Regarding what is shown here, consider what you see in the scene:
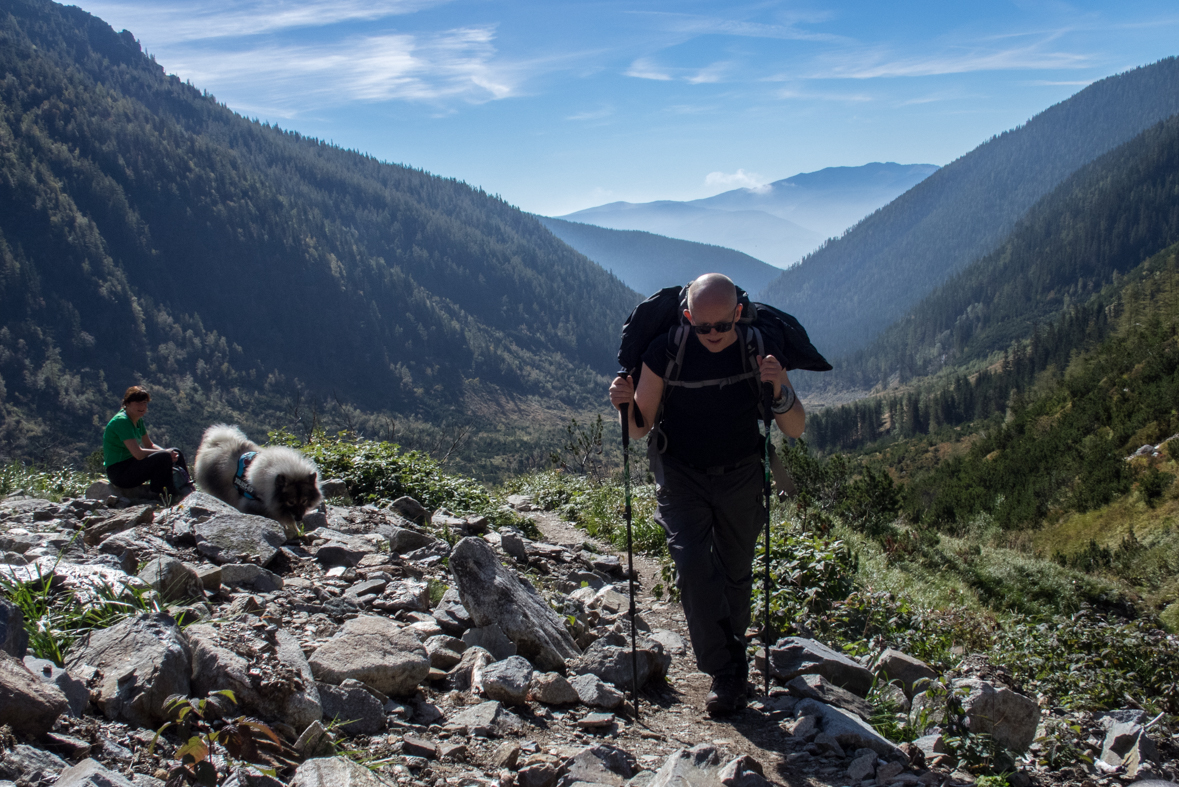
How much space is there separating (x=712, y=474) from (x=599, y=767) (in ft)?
4.94

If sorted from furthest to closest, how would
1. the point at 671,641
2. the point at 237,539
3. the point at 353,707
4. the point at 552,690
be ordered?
the point at 671,641 → the point at 237,539 → the point at 552,690 → the point at 353,707

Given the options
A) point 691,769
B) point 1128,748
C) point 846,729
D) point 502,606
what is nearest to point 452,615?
point 502,606

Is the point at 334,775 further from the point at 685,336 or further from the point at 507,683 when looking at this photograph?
the point at 685,336

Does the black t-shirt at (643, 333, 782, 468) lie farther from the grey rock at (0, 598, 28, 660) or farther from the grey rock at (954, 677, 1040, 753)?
the grey rock at (0, 598, 28, 660)

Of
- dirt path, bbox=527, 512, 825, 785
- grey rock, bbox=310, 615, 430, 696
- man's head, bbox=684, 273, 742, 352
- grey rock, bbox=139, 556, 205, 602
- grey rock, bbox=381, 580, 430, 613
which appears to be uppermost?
man's head, bbox=684, 273, 742, 352

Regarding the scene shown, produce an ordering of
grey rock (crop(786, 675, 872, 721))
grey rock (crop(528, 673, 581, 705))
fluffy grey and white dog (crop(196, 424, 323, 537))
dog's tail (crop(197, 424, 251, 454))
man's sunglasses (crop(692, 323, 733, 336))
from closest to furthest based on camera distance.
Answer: grey rock (crop(528, 673, 581, 705)) < man's sunglasses (crop(692, 323, 733, 336)) < grey rock (crop(786, 675, 872, 721)) < fluffy grey and white dog (crop(196, 424, 323, 537)) < dog's tail (crop(197, 424, 251, 454))

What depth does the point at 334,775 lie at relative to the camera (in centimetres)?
223

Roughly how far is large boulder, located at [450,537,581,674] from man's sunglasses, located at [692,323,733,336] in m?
1.71

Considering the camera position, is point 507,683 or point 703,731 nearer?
point 507,683

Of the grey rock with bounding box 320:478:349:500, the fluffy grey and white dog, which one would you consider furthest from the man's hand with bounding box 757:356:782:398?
the grey rock with bounding box 320:478:349:500

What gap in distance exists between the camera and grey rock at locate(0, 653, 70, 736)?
2125 mm

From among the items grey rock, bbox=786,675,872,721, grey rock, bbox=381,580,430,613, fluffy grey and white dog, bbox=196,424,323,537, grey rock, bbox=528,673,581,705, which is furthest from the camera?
fluffy grey and white dog, bbox=196,424,323,537

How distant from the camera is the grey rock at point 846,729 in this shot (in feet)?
11.0

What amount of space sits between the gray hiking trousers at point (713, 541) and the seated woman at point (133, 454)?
18.1ft
